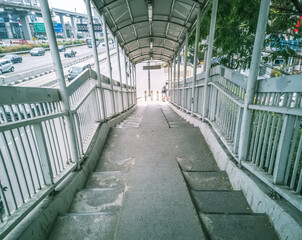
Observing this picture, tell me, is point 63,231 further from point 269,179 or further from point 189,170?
point 269,179

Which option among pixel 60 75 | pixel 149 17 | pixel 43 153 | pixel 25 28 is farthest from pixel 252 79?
pixel 25 28

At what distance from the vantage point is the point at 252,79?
1948 mm

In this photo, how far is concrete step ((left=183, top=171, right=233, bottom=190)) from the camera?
232 cm

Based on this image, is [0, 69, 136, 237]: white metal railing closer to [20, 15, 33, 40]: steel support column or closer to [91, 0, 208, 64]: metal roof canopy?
[91, 0, 208, 64]: metal roof canopy

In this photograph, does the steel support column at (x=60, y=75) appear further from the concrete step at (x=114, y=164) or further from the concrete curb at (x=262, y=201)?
the concrete curb at (x=262, y=201)

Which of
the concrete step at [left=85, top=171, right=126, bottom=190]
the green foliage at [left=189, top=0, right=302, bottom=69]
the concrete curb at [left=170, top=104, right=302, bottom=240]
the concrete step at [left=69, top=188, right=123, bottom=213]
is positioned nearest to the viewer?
the concrete curb at [left=170, top=104, right=302, bottom=240]

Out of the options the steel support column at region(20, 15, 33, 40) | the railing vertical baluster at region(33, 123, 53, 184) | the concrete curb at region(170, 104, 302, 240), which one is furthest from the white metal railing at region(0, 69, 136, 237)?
the steel support column at region(20, 15, 33, 40)

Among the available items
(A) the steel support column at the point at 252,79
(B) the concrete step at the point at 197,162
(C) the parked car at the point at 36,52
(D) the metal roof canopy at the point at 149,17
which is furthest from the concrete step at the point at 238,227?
(C) the parked car at the point at 36,52

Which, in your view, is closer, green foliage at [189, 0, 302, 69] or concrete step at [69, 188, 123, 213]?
concrete step at [69, 188, 123, 213]

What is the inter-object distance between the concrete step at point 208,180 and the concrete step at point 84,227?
3.82 feet

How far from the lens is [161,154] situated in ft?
10.1

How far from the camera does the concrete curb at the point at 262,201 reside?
52.6 inches

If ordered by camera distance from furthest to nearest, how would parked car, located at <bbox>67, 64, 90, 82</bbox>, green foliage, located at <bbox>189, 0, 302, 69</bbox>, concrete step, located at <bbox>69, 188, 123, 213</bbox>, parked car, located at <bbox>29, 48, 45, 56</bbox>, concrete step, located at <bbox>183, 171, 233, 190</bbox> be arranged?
parked car, located at <bbox>29, 48, 45, 56</bbox>
parked car, located at <bbox>67, 64, 90, 82</bbox>
green foliage, located at <bbox>189, 0, 302, 69</bbox>
concrete step, located at <bbox>183, 171, 233, 190</bbox>
concrete step, located at <bbox>69, 188, 123, 213</bbox>

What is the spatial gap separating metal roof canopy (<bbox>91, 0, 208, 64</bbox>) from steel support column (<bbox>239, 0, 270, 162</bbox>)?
3854 millimetres
